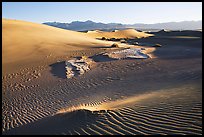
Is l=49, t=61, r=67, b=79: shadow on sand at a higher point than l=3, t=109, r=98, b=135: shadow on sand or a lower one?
higher

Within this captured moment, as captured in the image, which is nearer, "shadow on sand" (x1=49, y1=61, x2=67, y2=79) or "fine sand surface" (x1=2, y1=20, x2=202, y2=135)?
"fine sand surface" (x1=2, y1=20, x2=202, y2=135)

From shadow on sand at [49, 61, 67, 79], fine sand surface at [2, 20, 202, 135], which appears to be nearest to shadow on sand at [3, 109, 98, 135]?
fine sand surface at [2, 20, 202, 135]

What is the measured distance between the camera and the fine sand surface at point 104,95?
6895mm

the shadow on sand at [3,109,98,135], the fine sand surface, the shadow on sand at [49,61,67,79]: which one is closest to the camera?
the fine sand surface

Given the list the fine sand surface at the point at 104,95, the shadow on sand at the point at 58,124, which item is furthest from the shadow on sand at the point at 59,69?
the shadow on sand at the point at 58,124

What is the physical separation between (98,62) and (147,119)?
9.85 meters

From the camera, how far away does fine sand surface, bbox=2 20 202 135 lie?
6895 millimetres

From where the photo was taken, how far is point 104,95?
1070 centimetres

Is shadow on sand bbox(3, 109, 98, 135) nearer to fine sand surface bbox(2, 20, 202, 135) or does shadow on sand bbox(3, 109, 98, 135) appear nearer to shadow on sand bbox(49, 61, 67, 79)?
fine sand surface bbox(2, 20, 202, 135)

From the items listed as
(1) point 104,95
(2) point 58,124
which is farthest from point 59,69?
(2) point 58,124

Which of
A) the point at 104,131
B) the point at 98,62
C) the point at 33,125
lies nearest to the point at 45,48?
the point at 98,62

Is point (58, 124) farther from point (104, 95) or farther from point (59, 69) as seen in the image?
point (59, 69)

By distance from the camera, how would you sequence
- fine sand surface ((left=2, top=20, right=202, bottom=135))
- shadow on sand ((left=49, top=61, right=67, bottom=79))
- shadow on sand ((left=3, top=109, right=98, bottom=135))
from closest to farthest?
fine sand surface ((left=2, top=20, right=202, bottom=135)) < shadow on sand ((left=3, top=109, right=98, bottom=135)) < shadow on sand ((left=49, top=61, right=67, bottom=79))

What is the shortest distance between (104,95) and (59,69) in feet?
17.6
